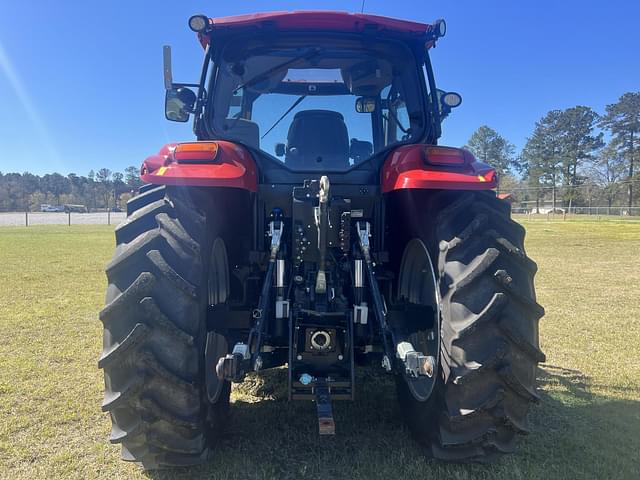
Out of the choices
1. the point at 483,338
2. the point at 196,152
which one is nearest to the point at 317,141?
the point at 196,152

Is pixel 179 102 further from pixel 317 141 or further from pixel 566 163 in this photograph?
pixel 566 163

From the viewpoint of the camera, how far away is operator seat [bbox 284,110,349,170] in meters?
3.12

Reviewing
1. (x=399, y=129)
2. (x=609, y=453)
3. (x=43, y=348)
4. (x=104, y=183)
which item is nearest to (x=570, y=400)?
(x=609, y=453)

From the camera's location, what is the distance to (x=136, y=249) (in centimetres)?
223

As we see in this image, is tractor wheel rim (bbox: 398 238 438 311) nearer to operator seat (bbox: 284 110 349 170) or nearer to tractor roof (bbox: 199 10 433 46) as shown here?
operator seat (bbox: 284 110 349 170)

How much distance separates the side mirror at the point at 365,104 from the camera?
3320 millimetres

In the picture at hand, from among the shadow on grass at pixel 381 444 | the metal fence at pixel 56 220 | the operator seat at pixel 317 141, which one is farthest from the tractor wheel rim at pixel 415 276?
the metal fence at pixel 56 220

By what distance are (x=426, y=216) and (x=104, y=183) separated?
105 metres

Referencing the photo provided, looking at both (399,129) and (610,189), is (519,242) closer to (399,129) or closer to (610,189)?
(399,129)

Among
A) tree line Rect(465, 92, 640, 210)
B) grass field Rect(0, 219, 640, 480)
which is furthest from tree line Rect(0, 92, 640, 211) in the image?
grass field Rect(0, 219, 640, 480)

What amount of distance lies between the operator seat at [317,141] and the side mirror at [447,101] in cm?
85

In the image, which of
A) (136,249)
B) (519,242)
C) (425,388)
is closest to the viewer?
(136,249)

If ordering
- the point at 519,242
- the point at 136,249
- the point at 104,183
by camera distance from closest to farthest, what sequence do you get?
the point at 136,249, the point at 519,242, the point at 104,183

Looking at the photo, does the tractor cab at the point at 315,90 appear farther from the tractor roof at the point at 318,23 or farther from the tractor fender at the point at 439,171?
the tractor fender at the point at 439,171
